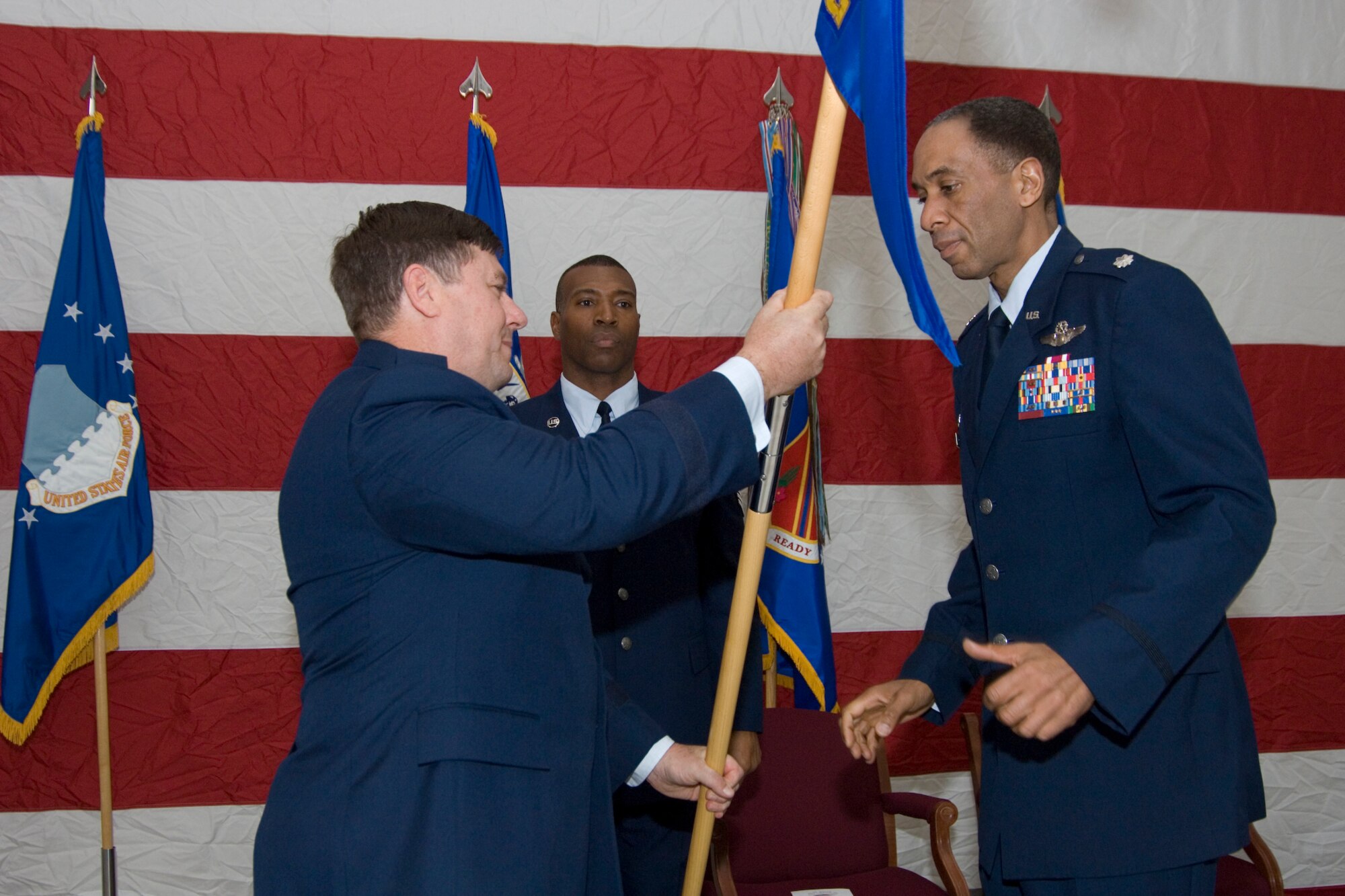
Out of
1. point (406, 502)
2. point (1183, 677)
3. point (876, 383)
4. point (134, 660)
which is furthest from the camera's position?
point (876, 383)

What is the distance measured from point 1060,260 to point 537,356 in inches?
61.9

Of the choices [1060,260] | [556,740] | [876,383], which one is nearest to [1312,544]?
[876,383]

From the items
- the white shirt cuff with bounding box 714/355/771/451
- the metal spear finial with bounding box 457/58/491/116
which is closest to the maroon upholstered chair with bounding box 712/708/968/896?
the white shirt cuff with bounding box 714/355/771/451

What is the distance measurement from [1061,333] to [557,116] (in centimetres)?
179

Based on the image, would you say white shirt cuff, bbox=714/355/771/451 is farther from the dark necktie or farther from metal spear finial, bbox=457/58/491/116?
metal spear finial, bbox=457/58/491/116

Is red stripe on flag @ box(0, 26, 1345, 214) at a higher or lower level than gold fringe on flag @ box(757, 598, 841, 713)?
higher

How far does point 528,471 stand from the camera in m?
1.08

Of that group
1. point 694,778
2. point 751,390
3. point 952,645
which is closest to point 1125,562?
point 952,645

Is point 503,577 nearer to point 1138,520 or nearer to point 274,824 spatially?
point 274,824

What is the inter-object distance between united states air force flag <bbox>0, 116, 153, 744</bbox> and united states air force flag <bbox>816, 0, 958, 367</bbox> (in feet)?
6.38

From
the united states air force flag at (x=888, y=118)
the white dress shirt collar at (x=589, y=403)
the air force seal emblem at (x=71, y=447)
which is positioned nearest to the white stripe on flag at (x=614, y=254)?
the air force seal emblem at (x=71, y=447)

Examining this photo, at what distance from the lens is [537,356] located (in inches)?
108

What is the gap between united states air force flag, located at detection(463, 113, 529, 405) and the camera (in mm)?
2523

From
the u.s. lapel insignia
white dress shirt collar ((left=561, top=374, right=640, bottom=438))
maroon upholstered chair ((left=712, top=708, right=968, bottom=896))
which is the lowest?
maroon upholstered chair ((left=712, top=708, right=968, bottom=896))
